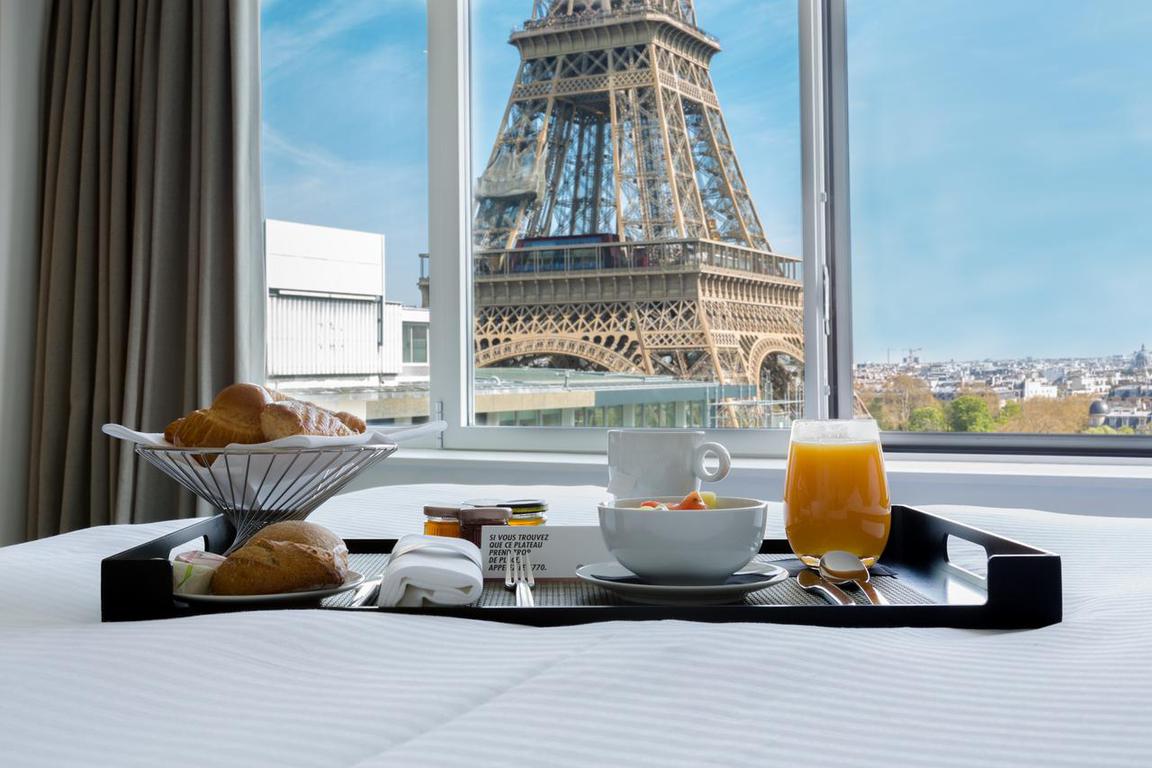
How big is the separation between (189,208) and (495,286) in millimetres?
821

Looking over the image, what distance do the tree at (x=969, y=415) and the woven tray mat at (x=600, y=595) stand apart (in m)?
1.71

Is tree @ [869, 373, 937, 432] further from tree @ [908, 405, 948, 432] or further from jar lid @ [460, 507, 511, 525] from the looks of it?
jar lid @ [460, 507, 511, 525]

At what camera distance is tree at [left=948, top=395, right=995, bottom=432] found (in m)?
2.34

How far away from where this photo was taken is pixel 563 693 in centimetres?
44

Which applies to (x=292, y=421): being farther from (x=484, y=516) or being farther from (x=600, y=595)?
(x=600, y=595)

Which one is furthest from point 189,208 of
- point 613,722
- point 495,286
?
point 613,722

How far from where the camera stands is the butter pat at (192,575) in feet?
2.17

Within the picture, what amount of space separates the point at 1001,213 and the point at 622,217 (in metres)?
0.93

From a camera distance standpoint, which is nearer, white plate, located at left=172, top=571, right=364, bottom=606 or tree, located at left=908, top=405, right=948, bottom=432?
white plate, located at left=172, top=571, right=364, bottom=606

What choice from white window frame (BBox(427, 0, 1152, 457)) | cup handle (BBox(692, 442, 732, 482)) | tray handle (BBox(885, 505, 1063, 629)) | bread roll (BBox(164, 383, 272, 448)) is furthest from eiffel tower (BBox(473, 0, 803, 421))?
tray handle (BBox(885, 505, 1063, 629))

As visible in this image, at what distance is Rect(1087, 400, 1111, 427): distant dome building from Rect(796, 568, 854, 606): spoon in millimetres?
1758

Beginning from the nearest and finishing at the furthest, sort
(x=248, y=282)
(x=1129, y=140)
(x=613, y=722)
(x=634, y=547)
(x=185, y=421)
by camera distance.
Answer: (x=613, y=722) < (x=634, y=547) < (x=185, y=421) < (x=1129, y=140) < (x=248, y=282)

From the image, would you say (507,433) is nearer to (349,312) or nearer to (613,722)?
(349,312)

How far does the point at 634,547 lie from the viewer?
2.25ft
